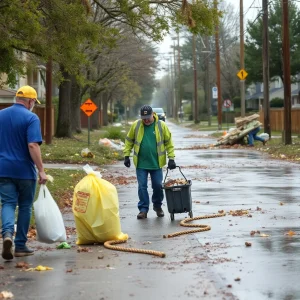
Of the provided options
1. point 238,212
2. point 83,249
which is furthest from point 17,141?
point 238,212

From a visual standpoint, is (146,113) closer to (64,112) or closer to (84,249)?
(84,249)

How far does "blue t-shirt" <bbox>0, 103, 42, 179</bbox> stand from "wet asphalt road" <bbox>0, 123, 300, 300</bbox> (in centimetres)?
103

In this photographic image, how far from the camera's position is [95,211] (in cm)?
1064

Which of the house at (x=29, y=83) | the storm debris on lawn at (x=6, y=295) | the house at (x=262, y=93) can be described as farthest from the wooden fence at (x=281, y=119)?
the storm debris on lawn at (x=6, y=295)

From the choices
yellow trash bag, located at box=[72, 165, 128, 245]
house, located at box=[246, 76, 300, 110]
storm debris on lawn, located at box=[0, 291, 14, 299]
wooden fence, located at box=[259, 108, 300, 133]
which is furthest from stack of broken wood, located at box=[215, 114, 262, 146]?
house, located at box=[246, 76, 300, 110]

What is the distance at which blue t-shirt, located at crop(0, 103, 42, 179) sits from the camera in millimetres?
9781

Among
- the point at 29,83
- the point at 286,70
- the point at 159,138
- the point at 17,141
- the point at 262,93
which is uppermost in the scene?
the point at 29,83

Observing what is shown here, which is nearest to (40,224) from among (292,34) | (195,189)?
(195,189)

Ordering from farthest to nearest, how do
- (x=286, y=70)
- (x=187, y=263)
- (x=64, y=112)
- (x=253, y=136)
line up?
1. (x=64, y=112)
2. (x=253, y=136)
3. (x=286, y=70)
4. (x=187, y=263)

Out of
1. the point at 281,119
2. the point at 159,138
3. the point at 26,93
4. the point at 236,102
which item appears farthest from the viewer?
the point at 236,102

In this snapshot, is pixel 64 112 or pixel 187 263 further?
pixel 64 112

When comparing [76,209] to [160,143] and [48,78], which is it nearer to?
[160,143]

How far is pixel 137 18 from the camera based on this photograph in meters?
27.7

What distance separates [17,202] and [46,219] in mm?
399
